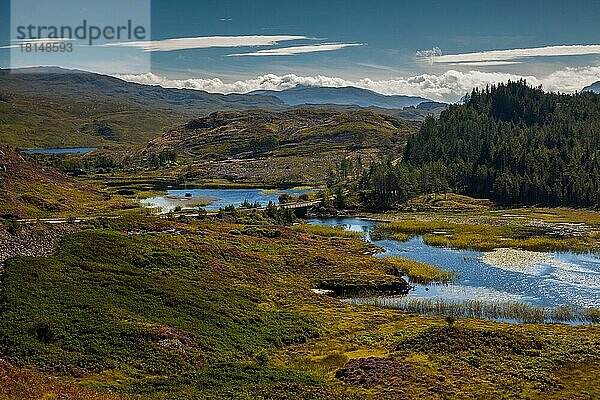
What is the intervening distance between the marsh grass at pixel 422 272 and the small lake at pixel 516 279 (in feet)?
8.20

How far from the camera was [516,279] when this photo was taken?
104m

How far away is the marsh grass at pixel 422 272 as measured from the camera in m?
105

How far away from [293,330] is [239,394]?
73.3 feet

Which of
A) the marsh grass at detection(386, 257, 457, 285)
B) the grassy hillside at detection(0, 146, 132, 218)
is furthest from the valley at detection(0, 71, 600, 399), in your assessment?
the grassy hillside at detection(0, 146, 132, 218)

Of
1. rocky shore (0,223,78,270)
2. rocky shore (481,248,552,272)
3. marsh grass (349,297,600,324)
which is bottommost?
marsh grass (349,297,600,324)

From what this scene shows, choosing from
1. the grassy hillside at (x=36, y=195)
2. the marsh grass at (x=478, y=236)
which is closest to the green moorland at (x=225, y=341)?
the grassy hillside at (x=36, y=195)

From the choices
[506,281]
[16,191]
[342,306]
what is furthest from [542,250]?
[16,191]

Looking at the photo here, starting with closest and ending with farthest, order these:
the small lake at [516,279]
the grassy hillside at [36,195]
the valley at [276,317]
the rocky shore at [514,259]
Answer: the valley at [276,317]
the small lake at [516,279]
the rocky shore at [514,259]
the grassy hillside at [36,195]

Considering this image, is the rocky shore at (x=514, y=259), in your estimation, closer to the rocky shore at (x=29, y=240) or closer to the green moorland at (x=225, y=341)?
the green moorland at (x=225, y=341)

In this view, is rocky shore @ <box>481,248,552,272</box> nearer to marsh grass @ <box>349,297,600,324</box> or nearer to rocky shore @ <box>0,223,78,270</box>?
marsh grass @ <box>349,297,600,324</box>

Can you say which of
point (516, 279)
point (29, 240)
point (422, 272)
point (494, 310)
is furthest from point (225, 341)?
point (516, 279)

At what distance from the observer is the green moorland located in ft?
164

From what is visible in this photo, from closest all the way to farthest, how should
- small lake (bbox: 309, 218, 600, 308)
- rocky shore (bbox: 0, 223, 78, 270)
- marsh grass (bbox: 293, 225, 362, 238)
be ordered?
rocky shore (bbox: 0, 223, 78, 270) < small lake (bbox: 309, 218, 600, 308) < marsh grass (bbox: 293, 225, 362, 238)

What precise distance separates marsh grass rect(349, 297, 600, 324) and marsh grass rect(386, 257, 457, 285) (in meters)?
14.1
